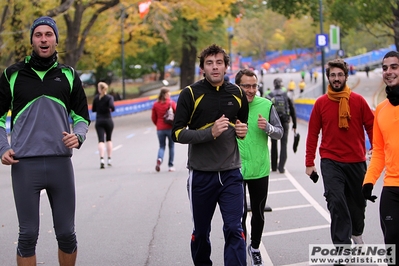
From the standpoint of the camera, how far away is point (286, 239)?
811cm

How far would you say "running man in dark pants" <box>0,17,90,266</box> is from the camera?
5105mm

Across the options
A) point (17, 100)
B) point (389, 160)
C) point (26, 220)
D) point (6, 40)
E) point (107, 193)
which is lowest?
point (107, 193)

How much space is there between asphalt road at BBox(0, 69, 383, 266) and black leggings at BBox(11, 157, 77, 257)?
6.38 ft

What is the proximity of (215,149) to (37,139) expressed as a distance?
1392 millimetres

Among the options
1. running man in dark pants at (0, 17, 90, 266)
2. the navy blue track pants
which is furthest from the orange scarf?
running man in dark pants at (0, 17, 90, 266)

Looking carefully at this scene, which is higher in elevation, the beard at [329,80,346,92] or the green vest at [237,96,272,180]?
the beard at [329,80,346,92]

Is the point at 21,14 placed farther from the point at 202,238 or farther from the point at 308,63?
the point at 308,63

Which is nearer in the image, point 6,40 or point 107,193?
point 107,193

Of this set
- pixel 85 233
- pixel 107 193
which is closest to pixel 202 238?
pixel 85 233

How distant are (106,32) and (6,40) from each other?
9.69 metres

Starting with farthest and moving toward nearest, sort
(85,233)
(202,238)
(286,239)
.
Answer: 1. (85,233)
2. (286,239)
3. (202,238)

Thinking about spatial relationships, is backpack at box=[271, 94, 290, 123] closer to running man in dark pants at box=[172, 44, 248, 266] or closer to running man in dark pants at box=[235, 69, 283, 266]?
running man in dark pants at box=[235, 69, 283, 266]

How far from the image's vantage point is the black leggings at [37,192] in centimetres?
511

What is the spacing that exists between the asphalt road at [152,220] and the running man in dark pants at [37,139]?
1.99 m
